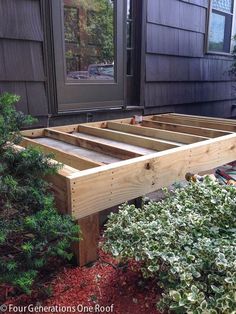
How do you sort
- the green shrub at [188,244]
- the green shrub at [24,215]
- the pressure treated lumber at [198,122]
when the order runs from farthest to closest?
the pressure treated lumber at [198,122] → the green shrub at [24,215] → the green shrub at [188,244]

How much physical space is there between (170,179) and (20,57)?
65.9 inches

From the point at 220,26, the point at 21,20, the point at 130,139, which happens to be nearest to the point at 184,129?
the point at 130,139

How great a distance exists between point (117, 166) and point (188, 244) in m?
0.62

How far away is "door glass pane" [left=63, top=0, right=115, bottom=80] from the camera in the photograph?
112 inches

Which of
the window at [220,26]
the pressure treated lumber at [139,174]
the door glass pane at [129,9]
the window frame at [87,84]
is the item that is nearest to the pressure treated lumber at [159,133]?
the pressure treated lumber at [139,174]

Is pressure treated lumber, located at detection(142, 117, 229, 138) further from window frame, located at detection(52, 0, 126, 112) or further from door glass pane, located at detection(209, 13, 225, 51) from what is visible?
door glass pane, located at detection(209, 13, 225, 51)

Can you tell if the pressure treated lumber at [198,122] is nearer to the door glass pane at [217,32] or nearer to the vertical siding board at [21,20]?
the vertical siding board at [21,20]

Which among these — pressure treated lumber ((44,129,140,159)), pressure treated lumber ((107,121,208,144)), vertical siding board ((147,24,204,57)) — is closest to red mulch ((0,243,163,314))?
pressure treated lumber ((44,129,140,159))

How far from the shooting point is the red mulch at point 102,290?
1.30 metres

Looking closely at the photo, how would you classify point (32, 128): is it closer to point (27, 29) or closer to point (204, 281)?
point (27, 29)

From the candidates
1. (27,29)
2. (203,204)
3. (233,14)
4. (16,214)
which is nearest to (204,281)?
(203,204)

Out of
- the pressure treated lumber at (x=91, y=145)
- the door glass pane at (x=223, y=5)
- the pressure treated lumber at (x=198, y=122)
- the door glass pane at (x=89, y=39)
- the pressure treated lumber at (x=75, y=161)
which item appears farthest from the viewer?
the door glass pane at (x=223, y=5)

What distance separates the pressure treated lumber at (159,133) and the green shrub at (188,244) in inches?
32.5

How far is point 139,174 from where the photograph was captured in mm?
1830
